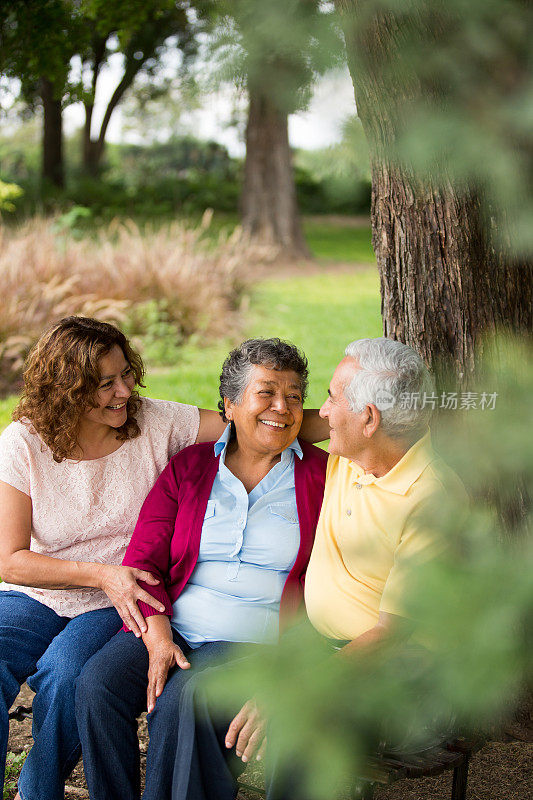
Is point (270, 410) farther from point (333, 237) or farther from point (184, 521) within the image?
point (333, 237)

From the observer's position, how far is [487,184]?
54cm

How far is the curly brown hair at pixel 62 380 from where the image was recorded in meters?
2.82

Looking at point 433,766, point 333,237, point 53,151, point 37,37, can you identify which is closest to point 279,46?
point 433,766

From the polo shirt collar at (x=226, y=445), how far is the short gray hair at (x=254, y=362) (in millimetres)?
135

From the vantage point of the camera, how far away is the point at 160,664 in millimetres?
2500

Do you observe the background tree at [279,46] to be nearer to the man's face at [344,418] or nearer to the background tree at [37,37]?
the man's face at [344,418]

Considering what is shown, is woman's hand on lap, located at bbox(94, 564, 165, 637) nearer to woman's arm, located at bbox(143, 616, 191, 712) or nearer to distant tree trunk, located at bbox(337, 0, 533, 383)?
woman's arm, located at bbox(143, 616, 191, 712)

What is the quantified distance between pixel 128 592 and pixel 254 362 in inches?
34.0

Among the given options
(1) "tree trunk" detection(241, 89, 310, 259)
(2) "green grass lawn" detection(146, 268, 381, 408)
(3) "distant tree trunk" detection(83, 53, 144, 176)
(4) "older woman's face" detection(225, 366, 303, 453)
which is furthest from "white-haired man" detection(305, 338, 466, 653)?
(3) "distant tree trunk" detection(83, 53, 144, 176)

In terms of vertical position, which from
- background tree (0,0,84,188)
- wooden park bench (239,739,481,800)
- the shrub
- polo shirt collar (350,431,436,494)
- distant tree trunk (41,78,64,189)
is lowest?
wooden park bench (239,739,481,800)

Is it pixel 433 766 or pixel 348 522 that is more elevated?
pixel 348 522

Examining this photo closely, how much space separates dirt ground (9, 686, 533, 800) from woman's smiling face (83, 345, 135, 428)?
124 centimetres

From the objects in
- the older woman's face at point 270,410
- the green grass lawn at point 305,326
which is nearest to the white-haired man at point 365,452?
the older woman's face at point 270,410

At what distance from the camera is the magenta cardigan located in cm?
269
